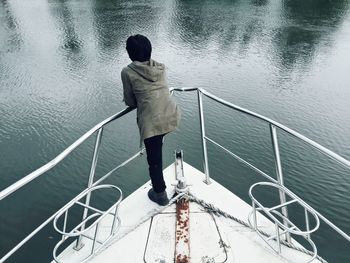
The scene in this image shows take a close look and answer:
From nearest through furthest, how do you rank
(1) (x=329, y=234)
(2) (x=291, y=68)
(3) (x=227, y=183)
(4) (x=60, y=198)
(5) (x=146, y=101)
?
(5) (x=146, y=101) < (1) (x=329, y=234) < (4) (x=60, y=198) < (3) (x=227, y=183) < (2) (x=291, y=68)

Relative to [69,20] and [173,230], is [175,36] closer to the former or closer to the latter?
[69,20]

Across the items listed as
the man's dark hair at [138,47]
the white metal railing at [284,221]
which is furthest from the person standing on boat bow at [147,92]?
the white metal railing at [284,221]

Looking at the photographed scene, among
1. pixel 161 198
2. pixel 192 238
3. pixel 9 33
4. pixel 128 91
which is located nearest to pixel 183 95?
pixel 161 198

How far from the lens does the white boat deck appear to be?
2482 millimetres

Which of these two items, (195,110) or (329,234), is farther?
(195,110)

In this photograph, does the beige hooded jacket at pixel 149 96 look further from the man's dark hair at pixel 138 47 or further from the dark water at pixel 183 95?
the dark water at pixel 183 95

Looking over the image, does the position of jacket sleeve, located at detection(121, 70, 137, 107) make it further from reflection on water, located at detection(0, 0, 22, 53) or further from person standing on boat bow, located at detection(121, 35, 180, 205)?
reflection on water, located at detection(0, 0, 22, 53)

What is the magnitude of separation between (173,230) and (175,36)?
15249 mm

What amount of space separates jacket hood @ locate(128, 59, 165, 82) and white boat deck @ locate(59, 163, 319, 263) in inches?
48.5

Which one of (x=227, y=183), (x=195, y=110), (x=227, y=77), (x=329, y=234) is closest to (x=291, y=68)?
(x=227, y=77)

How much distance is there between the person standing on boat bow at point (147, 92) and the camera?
2.47 meters

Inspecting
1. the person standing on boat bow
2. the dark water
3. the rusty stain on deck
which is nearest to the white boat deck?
the rusty stain on deck

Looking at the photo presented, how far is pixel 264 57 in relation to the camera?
46.9 ft

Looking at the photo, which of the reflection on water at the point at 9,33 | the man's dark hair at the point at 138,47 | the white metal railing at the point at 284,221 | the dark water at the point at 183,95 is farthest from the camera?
the reflection on water at the point at 9,33
